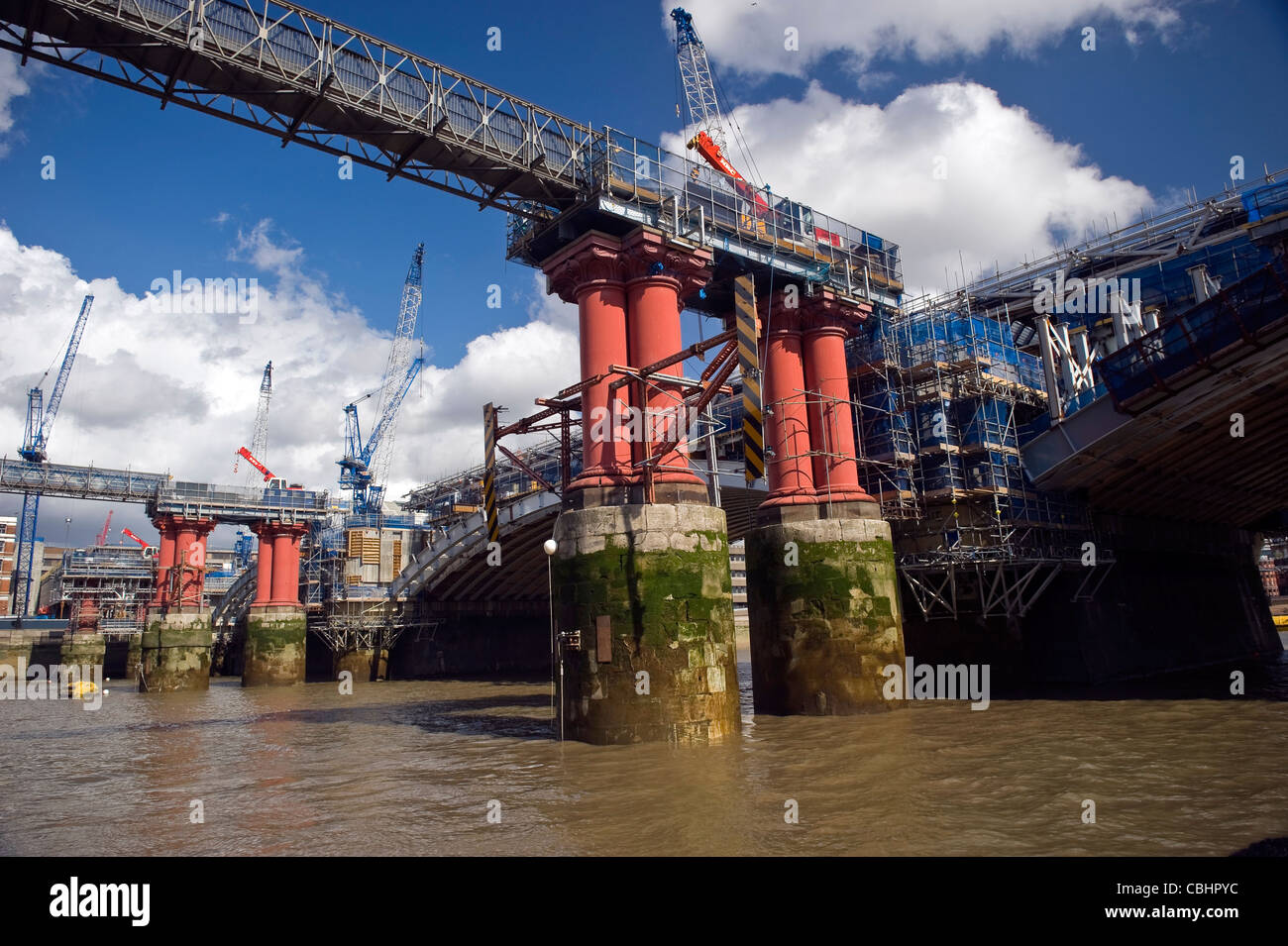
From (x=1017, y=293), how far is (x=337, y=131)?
28515 mm

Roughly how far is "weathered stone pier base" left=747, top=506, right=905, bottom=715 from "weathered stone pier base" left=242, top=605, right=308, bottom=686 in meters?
42.0

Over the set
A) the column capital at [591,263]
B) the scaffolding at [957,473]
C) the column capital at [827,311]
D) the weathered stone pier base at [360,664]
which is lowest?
the weathered stone pier base at [360,664]

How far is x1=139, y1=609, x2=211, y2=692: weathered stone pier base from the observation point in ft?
178

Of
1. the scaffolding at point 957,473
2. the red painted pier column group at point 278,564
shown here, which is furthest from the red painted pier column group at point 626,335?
the red painted pier column group at point 278,564

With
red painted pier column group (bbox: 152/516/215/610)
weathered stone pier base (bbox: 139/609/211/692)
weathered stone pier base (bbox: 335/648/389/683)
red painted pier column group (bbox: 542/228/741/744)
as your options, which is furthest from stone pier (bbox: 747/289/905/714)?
red painted pier column group (bbox: 152/516/215/610)

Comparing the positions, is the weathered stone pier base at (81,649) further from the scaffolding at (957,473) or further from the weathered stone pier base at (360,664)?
the scaffolding at (957,473)

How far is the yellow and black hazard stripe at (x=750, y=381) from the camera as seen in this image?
736 inches

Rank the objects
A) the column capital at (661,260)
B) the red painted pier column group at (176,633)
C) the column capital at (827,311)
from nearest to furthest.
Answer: the column capital at (661,260) → the column capital at (827,311) → the red painted pier column group at (176,633)

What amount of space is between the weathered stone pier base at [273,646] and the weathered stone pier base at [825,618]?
138 ft

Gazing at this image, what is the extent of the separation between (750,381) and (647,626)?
248 inches

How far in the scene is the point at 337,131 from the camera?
72.1 feet

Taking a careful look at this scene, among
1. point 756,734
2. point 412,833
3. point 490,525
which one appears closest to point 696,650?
point 756,734
